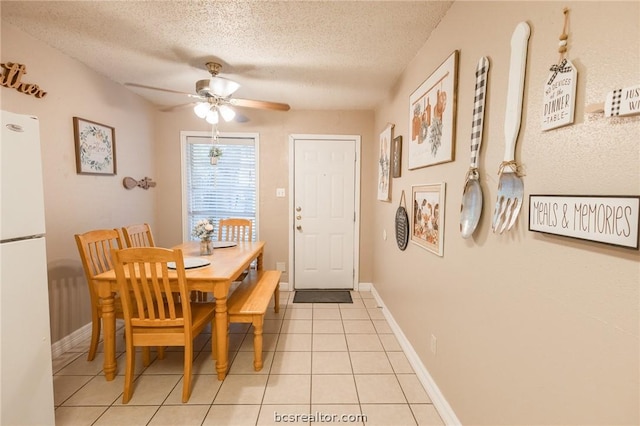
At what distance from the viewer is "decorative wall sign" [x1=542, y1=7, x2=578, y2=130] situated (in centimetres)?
79

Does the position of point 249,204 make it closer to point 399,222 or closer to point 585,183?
point 399,222

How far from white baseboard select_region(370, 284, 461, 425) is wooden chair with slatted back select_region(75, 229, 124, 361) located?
214 cm

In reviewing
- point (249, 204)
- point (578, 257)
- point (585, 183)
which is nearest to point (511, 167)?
point (585, 183)

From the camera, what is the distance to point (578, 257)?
2.55 feet

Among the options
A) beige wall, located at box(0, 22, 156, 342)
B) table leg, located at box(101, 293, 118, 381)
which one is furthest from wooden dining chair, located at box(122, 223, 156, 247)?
table leg, located at box(101, 293, 118, 381)

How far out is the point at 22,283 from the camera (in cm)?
123

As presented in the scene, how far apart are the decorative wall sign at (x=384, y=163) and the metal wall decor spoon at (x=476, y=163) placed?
1.48 metres

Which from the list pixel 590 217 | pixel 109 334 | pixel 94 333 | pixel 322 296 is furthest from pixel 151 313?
pixel 322 296

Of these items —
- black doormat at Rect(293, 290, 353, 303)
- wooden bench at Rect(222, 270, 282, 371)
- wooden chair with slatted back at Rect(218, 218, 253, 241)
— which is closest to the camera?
wooden bench at Rect(222, 270, 282, 371)

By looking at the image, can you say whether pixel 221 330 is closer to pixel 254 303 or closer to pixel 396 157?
pixel 254 303

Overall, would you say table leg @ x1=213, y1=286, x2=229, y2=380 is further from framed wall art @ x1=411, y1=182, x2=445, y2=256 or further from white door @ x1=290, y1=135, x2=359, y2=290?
white door @ x1=290, y1=135, x2=359, y2=290

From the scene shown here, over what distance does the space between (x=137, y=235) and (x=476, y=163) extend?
281 centimetres

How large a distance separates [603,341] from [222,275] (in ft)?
5.68

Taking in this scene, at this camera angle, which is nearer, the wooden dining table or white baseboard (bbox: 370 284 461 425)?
white baseboard (bbox: 370 284 461 425)
